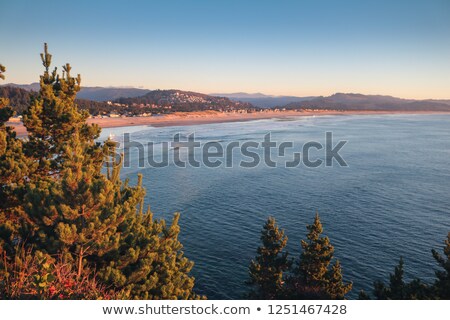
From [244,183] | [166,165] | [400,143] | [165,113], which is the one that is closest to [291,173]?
[244,183]

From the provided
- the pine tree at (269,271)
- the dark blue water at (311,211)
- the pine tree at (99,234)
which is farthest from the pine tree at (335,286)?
the pine tree at (99,234)

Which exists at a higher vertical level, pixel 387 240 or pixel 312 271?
pixel 312 271

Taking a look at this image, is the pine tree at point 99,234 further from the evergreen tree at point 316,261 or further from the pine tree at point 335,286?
the pine tree at point 335,286

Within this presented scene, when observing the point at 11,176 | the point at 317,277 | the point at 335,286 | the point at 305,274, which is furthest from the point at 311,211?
the point at 11,176

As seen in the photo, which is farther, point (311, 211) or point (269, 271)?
point (311, 211)

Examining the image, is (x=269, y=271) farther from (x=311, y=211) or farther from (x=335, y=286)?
(x=311, y=211)

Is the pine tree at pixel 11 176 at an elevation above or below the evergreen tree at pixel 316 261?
above

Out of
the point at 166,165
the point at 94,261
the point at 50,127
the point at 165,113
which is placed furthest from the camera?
the point at 165,113

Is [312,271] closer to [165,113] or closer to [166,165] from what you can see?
[166,165]
